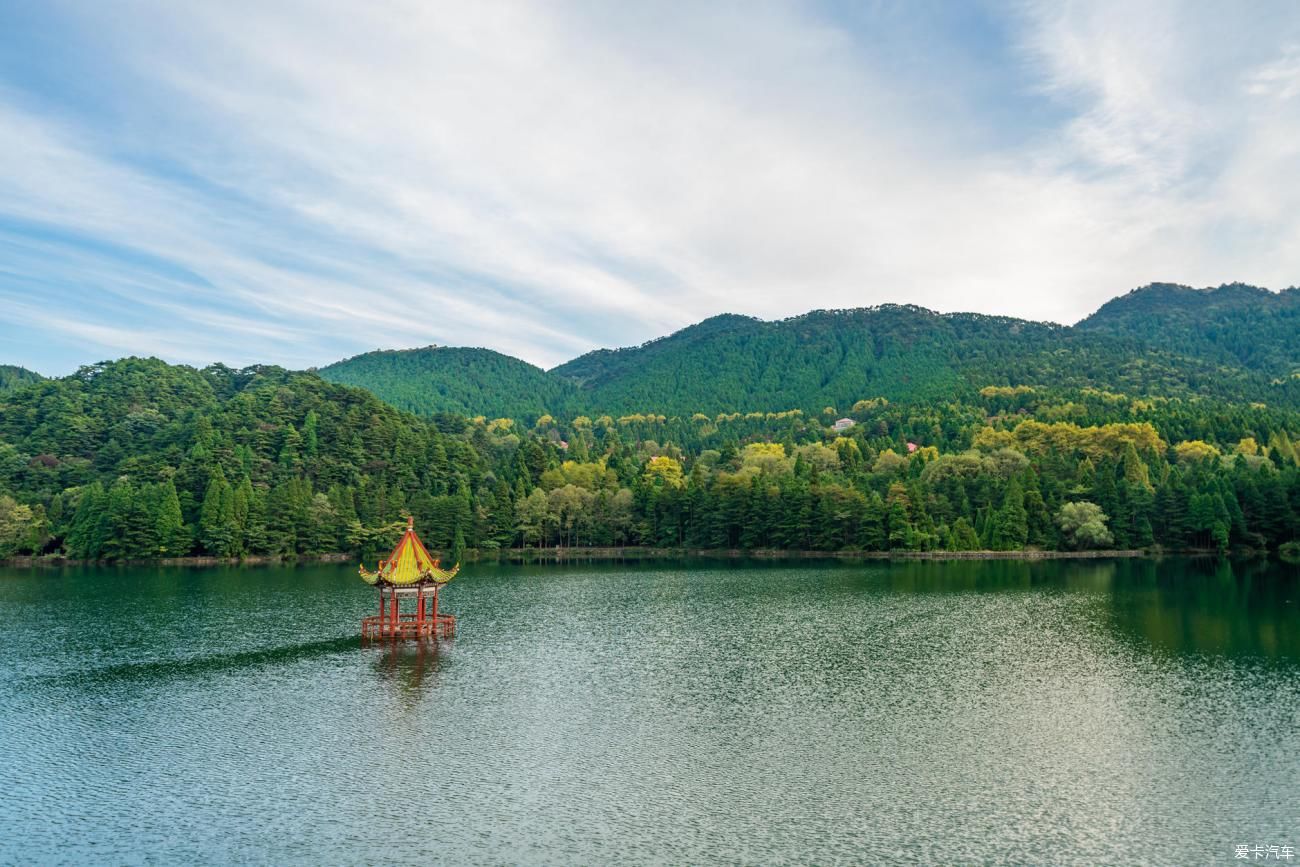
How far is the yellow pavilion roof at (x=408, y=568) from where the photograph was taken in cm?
A: 4747

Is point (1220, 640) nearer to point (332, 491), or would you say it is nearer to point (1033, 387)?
point (332, 491)

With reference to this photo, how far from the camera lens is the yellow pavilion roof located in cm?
4747

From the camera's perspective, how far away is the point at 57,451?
119 m

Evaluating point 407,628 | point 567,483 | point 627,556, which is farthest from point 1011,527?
point 407,628

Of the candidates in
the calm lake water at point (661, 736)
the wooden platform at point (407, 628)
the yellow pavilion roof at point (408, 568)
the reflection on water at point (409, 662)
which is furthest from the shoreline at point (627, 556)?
the reflection on water at point (409, 662)

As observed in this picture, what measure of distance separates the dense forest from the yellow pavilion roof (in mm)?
58718

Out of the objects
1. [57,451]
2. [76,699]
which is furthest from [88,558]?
[76,699]

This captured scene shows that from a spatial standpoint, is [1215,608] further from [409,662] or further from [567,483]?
[567,483]

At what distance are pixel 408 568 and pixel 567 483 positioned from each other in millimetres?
81070

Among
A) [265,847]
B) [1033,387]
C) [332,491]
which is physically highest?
[1033,387]

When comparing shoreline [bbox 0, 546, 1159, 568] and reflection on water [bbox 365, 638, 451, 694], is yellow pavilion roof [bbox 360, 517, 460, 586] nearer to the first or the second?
reflection on water [bbox 365, 638, 451, 694]

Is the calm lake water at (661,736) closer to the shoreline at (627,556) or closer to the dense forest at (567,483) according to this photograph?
the shoreline at (627,556)

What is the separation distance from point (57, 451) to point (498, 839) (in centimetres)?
12381

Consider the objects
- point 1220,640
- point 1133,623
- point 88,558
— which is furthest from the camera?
point 88,558
